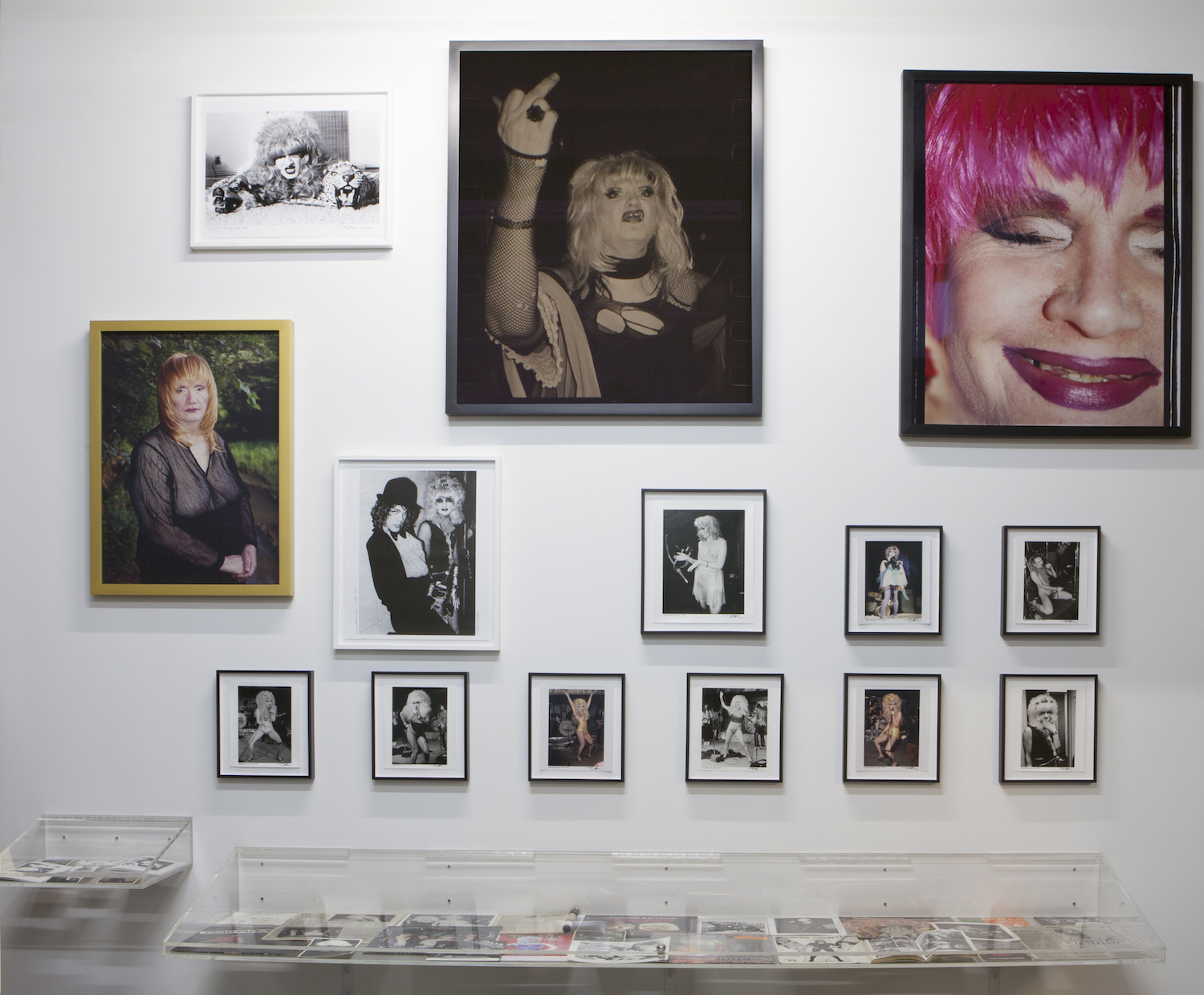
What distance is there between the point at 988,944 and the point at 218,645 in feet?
6.15

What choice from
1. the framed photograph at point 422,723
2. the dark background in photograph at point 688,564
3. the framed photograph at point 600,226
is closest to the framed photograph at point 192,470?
the framed photograph at point 422,723

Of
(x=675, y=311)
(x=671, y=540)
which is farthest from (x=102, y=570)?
(x=675, y=311)

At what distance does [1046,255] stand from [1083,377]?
30 centimetres

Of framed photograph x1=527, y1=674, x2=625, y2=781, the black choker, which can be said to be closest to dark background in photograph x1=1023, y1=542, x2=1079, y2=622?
framed photograph x1=527, y1=674, x2=625, y2=781

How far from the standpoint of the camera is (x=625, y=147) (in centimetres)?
195

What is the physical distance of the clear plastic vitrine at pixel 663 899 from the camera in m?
1.81

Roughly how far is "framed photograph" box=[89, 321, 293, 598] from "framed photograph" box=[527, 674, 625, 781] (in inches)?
26.3

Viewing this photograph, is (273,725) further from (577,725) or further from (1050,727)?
(1050,727)

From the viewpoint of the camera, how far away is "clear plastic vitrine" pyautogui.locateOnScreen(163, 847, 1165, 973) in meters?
1.81

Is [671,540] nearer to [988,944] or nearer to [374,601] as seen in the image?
[374,601]

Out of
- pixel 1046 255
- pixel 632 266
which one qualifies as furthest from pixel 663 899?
pixel 1046 255

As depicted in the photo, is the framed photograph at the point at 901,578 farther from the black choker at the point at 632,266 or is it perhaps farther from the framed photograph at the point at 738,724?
the black choker at the point at 632,266

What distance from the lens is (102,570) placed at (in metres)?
1.95

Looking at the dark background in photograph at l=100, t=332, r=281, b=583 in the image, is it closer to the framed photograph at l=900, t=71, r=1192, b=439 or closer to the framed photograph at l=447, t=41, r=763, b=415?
the framed photograph at l=447, t=41, r=763, b=415
